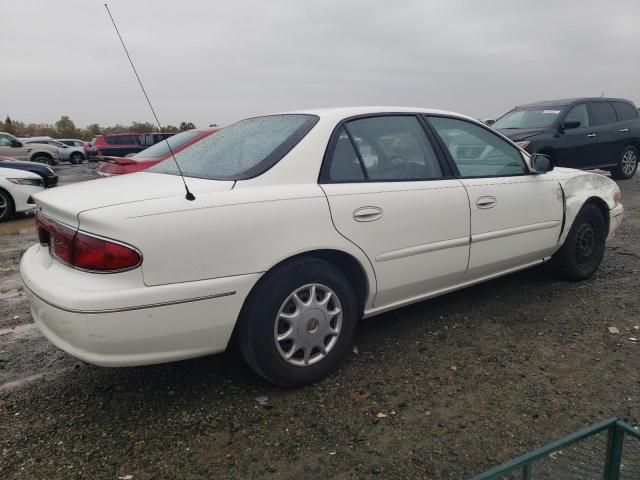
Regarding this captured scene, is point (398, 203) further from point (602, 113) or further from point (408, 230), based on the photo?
point (602, 113)

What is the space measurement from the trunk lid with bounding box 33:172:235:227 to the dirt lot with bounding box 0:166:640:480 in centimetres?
95

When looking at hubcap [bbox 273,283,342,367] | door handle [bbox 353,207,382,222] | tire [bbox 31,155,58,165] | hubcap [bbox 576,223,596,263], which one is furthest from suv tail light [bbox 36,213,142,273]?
tire [bbox 31,155,58,165]

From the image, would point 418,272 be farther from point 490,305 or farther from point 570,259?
point 570,259

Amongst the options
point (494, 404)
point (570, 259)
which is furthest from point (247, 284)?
point (570, 259)

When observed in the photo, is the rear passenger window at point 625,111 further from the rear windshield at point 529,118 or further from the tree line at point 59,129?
the tree line at point 59,129

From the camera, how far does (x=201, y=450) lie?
2172 millimetres

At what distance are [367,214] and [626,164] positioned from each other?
10.3 meters

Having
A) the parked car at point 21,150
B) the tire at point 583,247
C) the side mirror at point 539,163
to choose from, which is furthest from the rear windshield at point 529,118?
the parked car at point 21,150

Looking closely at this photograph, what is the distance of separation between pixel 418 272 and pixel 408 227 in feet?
0.99

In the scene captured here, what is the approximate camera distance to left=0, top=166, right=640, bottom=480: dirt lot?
2104 millimetres

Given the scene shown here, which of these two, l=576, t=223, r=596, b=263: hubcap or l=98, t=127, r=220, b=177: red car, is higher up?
l=98, t=127, r=220, b=177: red car

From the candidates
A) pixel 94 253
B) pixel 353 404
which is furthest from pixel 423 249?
pixel 94 253

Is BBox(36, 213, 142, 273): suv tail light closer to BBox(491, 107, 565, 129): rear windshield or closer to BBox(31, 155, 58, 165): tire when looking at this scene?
BBox(491, 107, 565, 129): rear windshield

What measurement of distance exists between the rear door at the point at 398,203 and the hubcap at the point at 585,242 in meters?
1.46
